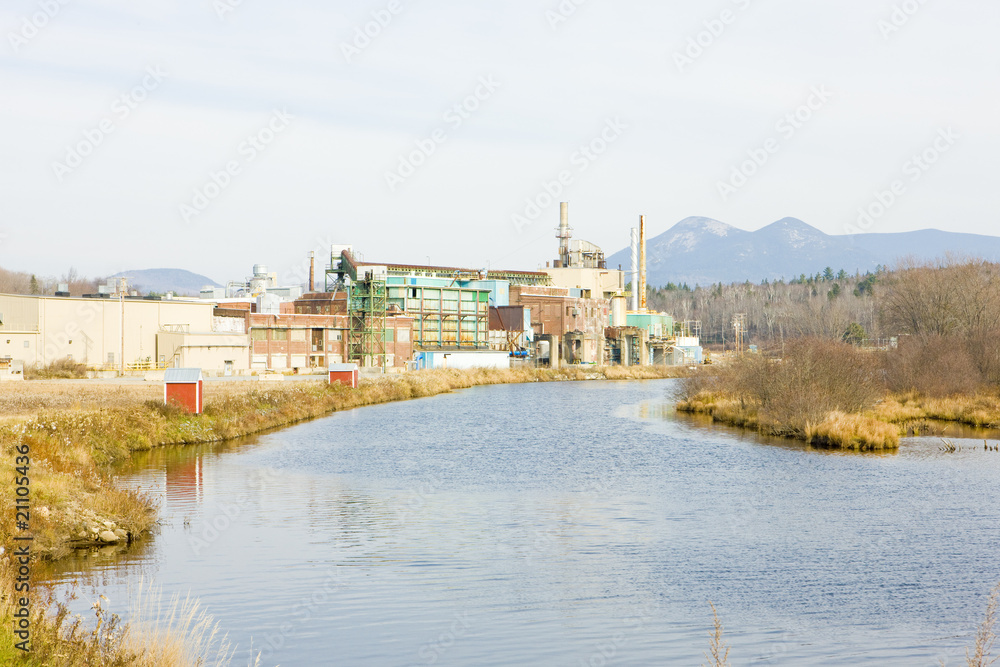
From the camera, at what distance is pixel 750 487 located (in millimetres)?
22688

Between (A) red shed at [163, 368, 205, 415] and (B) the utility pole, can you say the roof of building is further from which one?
(B) the utility pole

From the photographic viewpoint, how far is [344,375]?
53594mm

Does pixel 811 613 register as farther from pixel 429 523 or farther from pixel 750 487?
pixel 750 487

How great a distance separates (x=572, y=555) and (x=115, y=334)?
175ft

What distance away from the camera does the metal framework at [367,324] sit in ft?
253

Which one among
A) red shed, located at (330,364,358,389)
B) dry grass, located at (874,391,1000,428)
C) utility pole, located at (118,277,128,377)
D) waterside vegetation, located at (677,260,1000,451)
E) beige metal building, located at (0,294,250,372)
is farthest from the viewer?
utility pole, located at (118,277,128,377)

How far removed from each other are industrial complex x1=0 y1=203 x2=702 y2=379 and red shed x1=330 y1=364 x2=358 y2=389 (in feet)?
43.2

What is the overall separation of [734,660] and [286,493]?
13.3 m

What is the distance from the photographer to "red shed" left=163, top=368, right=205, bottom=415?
32125 mm

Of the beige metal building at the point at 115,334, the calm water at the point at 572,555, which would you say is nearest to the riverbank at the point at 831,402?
the calm water at the point at 572,555

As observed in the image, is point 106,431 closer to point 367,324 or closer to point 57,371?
point 57,371

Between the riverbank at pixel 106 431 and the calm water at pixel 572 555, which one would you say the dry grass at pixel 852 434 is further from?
the riverbank at pixel 106 431

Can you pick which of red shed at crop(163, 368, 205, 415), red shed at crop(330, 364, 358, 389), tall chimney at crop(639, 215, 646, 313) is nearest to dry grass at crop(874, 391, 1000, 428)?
red shed at crop(163, 368, 205, 415)

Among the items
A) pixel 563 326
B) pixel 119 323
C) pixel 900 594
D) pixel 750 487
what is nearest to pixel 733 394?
pixel 750 487
